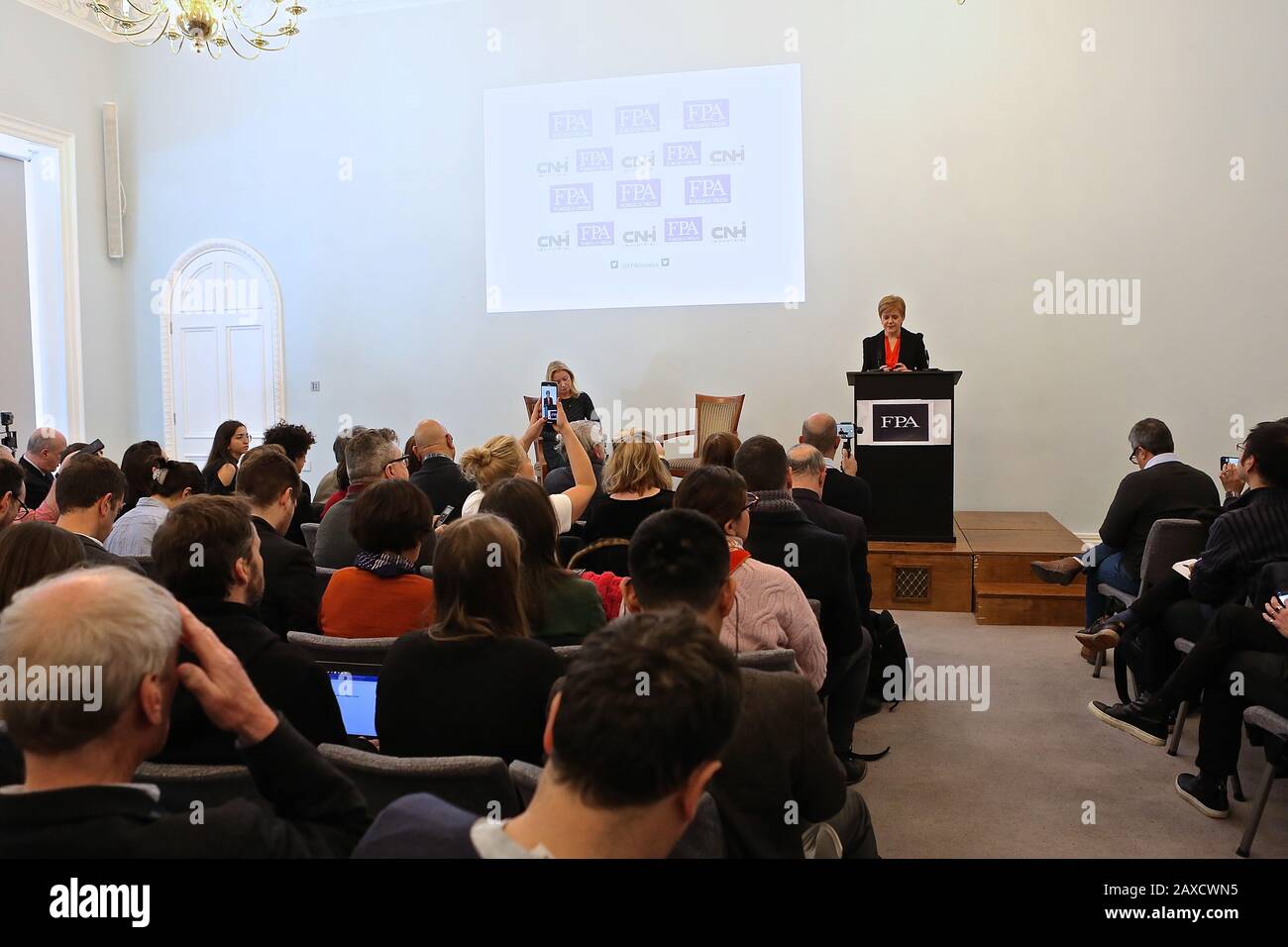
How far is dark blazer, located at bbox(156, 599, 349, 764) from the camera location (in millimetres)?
1731

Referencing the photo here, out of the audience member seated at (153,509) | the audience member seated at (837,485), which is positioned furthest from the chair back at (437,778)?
the audience member seated at (837,485)

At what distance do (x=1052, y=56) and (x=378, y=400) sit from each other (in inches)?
248

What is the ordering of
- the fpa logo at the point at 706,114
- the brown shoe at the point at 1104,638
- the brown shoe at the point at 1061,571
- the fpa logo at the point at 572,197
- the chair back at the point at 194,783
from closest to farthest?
1. the chair back at the point at 194,783
2. the brown shoe at the point at 1104,638
3. the brown shoe at the point at 1061,571
4. the fpa logo at the point at 706,114
5. the fpa logo at the point at 572,197

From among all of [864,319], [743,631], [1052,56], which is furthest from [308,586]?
[1052,56]

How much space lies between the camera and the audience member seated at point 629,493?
11.2 feet

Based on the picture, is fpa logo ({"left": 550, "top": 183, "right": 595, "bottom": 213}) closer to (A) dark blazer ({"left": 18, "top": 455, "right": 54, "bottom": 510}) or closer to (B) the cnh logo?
(B) the cnh logo

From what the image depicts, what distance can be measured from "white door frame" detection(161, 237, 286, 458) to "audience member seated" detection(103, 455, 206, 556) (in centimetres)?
568

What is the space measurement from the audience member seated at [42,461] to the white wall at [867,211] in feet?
11.1

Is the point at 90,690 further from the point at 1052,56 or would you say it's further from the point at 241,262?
the point at 241,262

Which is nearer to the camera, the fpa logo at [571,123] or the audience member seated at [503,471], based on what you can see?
the audience member seated at [503,471]

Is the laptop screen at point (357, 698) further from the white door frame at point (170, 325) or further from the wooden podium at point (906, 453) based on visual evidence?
the white door frame at point (170, 325)

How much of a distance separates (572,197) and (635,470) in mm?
5374

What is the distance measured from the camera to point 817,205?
7.87 metres

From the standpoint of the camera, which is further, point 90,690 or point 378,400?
point 378,400
